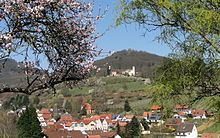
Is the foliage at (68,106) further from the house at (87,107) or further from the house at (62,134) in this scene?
the house at (62,134)

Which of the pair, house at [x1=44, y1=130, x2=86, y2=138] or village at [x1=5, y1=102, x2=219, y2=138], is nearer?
village at [x1=5, y1=102, x2=219, y2=138]

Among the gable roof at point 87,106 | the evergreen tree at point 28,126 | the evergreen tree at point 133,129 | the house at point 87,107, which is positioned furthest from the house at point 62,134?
the gable roof at point 87,106

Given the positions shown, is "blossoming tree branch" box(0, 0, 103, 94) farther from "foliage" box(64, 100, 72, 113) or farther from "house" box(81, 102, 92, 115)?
"foliage" box(64, 100, 72, 113)

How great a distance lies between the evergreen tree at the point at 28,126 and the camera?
3697cm

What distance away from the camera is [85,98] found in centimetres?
9125

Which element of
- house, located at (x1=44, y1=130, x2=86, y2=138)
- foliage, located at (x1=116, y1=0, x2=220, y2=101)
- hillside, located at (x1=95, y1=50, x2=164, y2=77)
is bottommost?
house, located at (x1=44, y1=130, x2=86, y2=138)

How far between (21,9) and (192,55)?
101 inches

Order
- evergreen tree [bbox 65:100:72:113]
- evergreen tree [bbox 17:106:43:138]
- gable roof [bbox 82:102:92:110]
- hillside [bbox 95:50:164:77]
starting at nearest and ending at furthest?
1. evergreen tree [bbox 17:106:43:138]
2. gable roof [bbox 82:102:92:110]
3. evergreen tree [bbox 65:100:72:113]
4. hillside [bbox 95:50:164:77]

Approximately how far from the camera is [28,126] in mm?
37406

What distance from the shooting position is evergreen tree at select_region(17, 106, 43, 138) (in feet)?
121

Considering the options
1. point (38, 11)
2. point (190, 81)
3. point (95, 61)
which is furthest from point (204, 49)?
point (38, 11)

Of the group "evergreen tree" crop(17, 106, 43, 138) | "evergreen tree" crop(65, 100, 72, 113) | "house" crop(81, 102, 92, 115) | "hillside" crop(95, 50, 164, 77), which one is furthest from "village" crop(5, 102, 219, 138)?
"hillside" crop(95, 50, 164, 77)

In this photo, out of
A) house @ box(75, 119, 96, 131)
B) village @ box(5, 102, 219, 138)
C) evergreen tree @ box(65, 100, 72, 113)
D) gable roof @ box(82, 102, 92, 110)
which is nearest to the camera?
village @ box(5, 102, 219, 138)

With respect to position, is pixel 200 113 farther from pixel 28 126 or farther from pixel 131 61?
pixel 131 61
